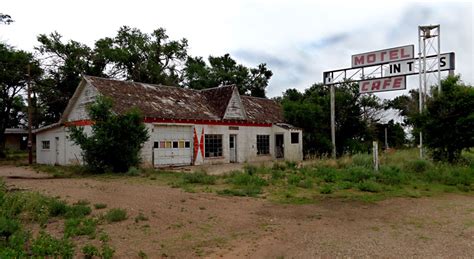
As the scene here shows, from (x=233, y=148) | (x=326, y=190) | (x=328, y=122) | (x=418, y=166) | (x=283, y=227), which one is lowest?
(x=283, y=227)

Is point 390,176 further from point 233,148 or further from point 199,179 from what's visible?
point 233,148

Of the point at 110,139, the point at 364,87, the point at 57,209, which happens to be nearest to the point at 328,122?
the point at 364,87

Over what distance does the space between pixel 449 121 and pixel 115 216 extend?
14980mm

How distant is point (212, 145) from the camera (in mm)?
24250

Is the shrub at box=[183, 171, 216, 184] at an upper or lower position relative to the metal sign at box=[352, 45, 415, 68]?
lower

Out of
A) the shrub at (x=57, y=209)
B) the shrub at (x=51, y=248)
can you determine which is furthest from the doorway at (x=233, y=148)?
the shrub at (x=51, y=248)

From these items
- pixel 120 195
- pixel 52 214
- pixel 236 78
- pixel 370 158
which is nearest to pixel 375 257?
pixel 52 214

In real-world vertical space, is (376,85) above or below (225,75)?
below

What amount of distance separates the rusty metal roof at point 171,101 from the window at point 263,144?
3.93ft

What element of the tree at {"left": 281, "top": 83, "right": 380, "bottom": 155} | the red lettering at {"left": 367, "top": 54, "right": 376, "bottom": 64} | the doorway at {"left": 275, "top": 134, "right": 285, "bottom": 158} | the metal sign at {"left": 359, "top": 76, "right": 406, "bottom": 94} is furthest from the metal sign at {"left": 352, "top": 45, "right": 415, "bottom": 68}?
the doorway at {"left": 275, "top": 134, "right": 285, "bottom": 158}

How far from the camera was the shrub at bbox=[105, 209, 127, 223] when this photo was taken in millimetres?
7562

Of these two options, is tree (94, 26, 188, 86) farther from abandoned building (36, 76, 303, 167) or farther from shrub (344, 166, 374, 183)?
shrub (344, 166, 374, 183)

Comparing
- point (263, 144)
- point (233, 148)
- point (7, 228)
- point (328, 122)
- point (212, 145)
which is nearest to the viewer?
point (7, 228)

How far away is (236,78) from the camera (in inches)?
1822
